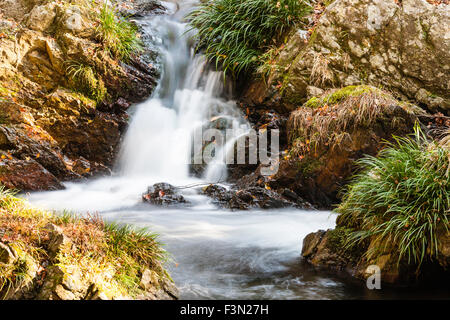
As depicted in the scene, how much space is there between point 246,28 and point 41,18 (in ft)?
13.1

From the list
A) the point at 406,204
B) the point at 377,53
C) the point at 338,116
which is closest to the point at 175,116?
the point at 338,116

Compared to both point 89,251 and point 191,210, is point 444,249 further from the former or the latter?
point 191,210

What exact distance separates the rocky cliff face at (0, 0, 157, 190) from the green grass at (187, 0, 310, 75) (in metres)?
2.12

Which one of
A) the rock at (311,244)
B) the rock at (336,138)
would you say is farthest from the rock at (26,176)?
the rock at (311,244)

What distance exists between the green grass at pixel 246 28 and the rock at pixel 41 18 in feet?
10.2

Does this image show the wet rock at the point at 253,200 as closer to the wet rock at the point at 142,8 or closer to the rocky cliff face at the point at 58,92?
the rocky cliff face at the point at 58,92

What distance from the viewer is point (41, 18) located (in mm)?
6715

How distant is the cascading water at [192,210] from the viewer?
3258 millimetres

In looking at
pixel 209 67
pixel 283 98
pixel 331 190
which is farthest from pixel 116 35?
pixel 331 190

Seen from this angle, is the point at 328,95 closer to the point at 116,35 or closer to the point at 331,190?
the point at 331,190

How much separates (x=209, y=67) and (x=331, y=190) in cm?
422
